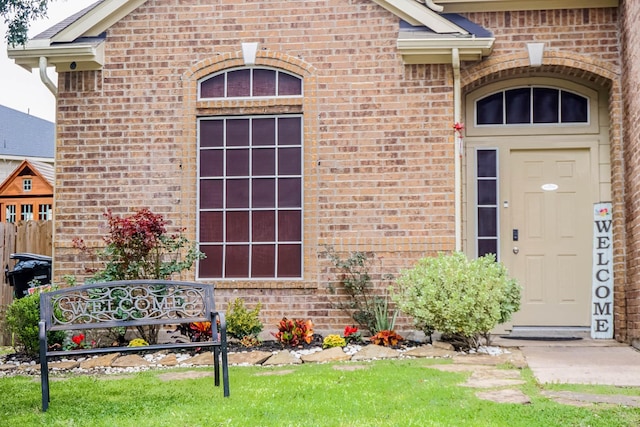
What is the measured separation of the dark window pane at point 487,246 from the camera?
9.79 m

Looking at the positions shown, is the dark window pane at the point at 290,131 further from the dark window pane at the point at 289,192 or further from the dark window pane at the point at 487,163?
the dark window pane at the point at 487,163

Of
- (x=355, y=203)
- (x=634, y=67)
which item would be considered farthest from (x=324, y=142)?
(x=634, y=67)

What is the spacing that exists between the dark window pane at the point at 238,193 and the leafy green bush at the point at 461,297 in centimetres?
236

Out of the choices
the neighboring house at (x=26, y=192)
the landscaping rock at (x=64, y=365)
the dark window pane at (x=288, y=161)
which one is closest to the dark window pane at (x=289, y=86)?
the dark window pane at (x=288, y=161)

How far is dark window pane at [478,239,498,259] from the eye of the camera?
979cm

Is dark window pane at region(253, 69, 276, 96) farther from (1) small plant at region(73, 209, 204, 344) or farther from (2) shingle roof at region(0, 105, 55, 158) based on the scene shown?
(2) shingle roof at region(0, 105, 55, 158)

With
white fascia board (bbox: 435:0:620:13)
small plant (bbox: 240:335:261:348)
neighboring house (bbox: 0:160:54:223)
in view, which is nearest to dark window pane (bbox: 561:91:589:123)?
white fascia board (bbox: 435:0:620:13)

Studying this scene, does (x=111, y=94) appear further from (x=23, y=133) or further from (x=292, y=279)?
(x=23, y=133)

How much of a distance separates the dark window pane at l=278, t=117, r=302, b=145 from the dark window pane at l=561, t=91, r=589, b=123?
3.17 m

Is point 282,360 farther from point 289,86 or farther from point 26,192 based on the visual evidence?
point 26,192

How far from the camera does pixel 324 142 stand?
9.48 m

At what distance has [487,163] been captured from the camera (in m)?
9.87

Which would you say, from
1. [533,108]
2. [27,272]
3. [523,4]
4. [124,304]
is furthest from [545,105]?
[27,272]

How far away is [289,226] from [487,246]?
238 cm
